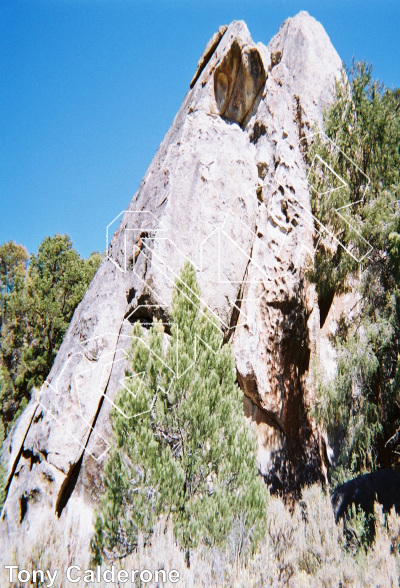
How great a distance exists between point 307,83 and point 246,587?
1111cm

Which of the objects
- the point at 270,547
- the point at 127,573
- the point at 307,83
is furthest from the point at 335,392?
the point at 307,83

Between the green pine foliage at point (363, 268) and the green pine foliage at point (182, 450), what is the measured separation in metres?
2.94

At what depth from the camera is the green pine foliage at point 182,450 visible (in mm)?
5098

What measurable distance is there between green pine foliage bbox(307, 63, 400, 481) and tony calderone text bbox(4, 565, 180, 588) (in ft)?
16.0

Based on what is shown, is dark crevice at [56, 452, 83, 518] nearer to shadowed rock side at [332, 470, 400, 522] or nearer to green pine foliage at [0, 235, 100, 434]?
shadowed rock side at [332, 470, 400, 522]

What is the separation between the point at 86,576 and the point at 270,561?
5.87 feet

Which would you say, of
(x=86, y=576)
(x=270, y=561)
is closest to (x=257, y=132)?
(x=270, y=561)

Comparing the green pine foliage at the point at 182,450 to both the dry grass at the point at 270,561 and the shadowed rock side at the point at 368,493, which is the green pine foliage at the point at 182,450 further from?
the shadowed rock side at the point at 368,493

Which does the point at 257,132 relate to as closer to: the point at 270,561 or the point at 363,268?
the point at 363,268

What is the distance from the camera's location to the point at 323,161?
9711 mm

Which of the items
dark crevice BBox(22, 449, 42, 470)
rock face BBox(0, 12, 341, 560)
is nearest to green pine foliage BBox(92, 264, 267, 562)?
rock face BBox(0, 12, 341, 560)

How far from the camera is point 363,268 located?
29.0 ft

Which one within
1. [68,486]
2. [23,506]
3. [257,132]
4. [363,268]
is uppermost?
[257,132]

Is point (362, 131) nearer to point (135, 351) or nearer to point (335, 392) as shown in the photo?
point (335, 392)
